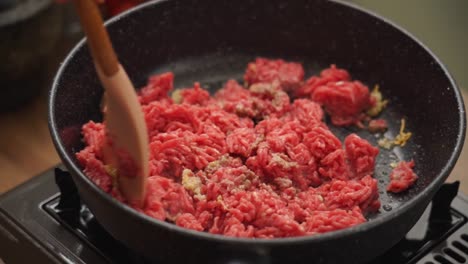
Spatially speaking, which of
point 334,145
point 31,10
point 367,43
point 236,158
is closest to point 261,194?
point 236,158

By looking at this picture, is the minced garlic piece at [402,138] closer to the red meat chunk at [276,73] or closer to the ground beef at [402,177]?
the ground beef at [402,177]

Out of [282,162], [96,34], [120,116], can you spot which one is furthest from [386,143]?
[96,34]

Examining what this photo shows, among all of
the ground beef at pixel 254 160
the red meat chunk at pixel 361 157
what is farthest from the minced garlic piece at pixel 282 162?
the red meat chunk at pixel 361 157

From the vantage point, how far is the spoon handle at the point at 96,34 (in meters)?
1.06

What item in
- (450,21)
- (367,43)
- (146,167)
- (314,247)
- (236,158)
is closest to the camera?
(314,247)

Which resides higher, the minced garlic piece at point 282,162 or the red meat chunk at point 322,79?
the red meat chunk at point 322,79

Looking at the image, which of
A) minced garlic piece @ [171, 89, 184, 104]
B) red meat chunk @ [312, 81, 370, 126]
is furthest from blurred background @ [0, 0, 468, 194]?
minced garlic piece @ [171, 89, 184, 104]

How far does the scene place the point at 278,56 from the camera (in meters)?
1.92

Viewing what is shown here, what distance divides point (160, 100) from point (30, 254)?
531 millimetres

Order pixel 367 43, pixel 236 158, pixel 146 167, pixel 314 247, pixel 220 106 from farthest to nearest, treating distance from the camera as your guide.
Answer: pixel 367 43 < pixel 220 106 < pixel 236 158 < pixel 146 167 < pixel 314 247

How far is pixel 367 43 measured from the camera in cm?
178

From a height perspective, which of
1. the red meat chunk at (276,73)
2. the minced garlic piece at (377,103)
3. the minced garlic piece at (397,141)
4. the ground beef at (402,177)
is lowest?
the ground beef at (402,177)

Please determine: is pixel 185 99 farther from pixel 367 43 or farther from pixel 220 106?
pixel 367 43

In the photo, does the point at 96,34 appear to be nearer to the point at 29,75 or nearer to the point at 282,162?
the point at 282,162
